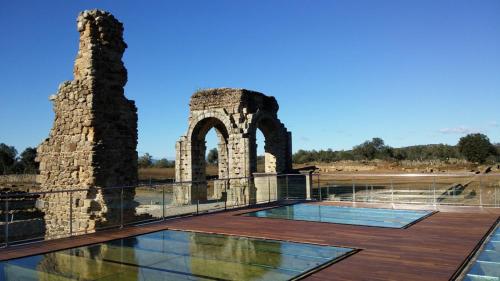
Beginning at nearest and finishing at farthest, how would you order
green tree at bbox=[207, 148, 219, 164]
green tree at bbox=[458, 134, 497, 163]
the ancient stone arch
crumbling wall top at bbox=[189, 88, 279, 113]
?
the ancient stone arch
crumbling wall top at bbox=[189, 88, 279, 113]
green tree at bbox=[458, 134, 497, 163]
green tree at bbox=[207, 148, 219, 164]

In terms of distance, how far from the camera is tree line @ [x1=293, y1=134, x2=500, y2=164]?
52344mm

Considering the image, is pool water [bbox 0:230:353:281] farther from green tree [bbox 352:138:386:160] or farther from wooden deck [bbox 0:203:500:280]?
green tree [bbox 352:138:386:160]

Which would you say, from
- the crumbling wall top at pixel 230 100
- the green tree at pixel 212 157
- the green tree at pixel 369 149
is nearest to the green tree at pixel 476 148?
the green tree at pixel 369 149

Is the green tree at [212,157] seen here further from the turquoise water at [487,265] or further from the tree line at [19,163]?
the turquoise water at [487,265]

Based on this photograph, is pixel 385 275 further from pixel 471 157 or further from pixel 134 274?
pixel 471 157

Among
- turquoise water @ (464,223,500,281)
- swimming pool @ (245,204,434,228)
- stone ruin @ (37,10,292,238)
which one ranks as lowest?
turquoise water @ (464,223,500,281)

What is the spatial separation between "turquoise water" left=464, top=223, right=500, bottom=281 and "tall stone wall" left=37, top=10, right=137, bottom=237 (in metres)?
9.00

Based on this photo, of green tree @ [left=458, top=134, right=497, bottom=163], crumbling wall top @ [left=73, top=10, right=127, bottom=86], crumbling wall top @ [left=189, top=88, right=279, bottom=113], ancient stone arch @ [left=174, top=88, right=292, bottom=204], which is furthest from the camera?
green tree @ [left=458, top=134, right=497, bottom=163]

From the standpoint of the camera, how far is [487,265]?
18.3ft

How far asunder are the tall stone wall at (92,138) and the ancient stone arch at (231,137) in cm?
899

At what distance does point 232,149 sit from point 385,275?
55.6ft

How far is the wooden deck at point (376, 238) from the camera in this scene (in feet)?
17.9

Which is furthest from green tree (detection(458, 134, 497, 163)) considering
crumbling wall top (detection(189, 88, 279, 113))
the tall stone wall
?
the tall stone wall

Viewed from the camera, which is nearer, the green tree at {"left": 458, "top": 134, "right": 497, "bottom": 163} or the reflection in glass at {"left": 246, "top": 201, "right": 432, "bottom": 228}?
the reflection in glass at {"left": 246, "top": 201, "right": 432, "bottom": 228}
